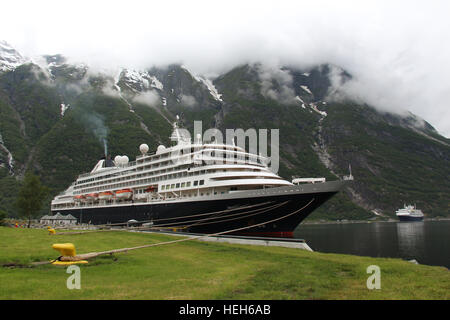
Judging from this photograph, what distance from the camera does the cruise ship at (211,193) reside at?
85.4ft

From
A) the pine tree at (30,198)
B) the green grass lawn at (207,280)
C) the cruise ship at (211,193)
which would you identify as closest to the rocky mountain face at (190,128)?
the pine tree at (30,198)

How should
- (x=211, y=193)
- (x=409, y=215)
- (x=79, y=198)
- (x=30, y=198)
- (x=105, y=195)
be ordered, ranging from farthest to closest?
1. (x=409, y=215)
2. (x=79, y=198)
3. (x=105, y=195)
4. (x=30, y=198)
5. (x=211, y=193)

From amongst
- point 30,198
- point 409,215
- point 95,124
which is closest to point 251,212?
point 30,198

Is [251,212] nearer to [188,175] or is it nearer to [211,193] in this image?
[211,193]

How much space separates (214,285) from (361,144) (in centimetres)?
Result: 18499

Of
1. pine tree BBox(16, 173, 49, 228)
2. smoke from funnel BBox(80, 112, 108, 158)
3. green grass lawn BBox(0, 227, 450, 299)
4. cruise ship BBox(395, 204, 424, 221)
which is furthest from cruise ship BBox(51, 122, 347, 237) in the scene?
cruise ship BBox(395, 204, 424, 221)

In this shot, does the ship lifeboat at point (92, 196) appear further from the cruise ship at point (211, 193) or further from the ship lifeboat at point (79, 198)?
the cruise ship at point (211, 193)

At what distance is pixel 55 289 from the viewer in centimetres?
799

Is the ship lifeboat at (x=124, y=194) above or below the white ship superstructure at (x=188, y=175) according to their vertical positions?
below

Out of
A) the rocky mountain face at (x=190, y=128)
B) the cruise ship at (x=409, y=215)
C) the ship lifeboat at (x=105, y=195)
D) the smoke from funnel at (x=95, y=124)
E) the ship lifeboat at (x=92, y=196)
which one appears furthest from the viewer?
the smoke from funnel at (x=95, y=124)

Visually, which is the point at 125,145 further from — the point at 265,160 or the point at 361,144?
the point at 361,144

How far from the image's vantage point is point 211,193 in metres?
29.9

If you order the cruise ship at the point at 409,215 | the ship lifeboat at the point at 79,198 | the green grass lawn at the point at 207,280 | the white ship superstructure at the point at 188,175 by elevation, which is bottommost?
the cruise ship at the point at 409,215

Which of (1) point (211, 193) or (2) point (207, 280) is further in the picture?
(1) point (211, 193)
